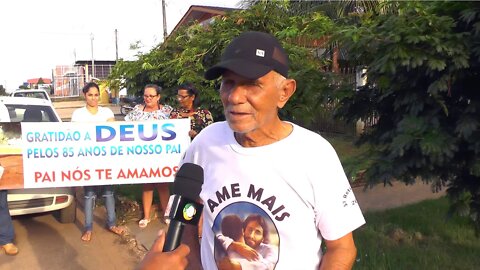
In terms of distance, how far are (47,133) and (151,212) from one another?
71.1 inches

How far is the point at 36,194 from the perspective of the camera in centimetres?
608

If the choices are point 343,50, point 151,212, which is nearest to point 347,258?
point 343,50

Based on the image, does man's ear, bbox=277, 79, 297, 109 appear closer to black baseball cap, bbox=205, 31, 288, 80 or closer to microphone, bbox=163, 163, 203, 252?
black baseball cap, bbox=205, 31, 288, 80

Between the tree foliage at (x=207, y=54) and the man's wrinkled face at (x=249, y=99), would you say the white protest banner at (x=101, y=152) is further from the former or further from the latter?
the man's wrinkled face at (x=249, y=99)

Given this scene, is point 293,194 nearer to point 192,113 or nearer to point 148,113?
point 192,113

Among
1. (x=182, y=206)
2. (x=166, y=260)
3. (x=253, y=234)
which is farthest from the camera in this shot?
(x=253, y=234)

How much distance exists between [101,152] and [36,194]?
93cm

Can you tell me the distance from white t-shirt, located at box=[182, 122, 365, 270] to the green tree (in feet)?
5.38

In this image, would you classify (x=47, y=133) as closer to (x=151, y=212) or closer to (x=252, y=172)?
(x=151, y=212)

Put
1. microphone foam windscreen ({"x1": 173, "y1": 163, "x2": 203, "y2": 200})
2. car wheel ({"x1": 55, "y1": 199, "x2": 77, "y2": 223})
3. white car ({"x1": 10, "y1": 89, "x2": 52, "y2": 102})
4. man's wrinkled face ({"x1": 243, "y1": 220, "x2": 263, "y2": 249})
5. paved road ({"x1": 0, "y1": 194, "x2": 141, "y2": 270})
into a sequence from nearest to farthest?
microphone foam windscreen ({"x1": 173, "y1": 163, "x2": 203, "y2": 200}) < man's wrinkled face ({"x1": 243, "y1": 220, "x2": 263, "y2": 249}) < paved road ({"x1": 0, "y1": 194, "x2": 141, "y2": 270}) < car wheel ({"x1": 55, "y1": 199, "x2": 77, "y2": 223}) < white car ({"x1": 10, "y1": 89, "x2": 52, "y2": 102})

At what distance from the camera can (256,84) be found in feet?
5.90

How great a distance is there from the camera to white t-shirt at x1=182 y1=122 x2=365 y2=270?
1.78 meters

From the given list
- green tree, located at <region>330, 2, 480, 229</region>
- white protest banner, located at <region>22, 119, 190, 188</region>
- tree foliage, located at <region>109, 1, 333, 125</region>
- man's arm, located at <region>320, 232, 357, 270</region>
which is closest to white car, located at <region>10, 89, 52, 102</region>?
tree foliage, located at <region>109, 1, 333, 125</region>

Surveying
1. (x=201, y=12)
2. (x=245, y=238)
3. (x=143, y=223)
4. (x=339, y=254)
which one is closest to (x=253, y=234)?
(x=245, y=238)
